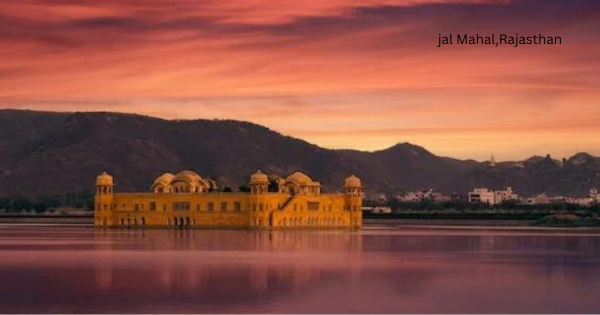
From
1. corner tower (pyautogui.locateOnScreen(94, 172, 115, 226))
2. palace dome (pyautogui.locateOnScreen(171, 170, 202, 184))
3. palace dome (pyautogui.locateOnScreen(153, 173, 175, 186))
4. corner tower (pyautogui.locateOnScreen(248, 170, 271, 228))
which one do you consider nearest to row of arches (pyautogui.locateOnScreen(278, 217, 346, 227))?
corner tower (pyautogui.locateOnScreen(248, 170, 271, 228))

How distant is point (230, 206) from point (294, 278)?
65719mm

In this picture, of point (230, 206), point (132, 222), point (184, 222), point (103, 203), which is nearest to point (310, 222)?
point (230, 206)

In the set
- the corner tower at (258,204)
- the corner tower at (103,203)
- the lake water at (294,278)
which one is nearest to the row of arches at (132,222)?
the corner tower at (103,203)

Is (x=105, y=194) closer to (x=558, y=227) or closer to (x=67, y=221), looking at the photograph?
(x=67, y=221)

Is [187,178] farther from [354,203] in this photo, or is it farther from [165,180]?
[354,203]

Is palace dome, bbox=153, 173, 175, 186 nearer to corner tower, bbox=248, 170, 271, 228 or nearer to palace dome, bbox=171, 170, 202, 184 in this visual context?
palace dome, bbox=171, 170, 202, 184

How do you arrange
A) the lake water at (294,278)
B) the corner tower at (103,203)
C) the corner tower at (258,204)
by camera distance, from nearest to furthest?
1. the lake water at (294,278)
2. the corner tower at (258,204)
3. the corner tower at (103,203)

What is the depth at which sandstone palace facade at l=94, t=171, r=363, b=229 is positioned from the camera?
390 feet

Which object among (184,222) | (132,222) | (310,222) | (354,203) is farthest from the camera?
(354,203)

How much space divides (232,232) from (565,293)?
214 ft

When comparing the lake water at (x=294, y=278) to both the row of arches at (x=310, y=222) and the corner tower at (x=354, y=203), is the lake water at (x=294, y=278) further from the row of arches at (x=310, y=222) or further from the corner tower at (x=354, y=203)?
the corner tower at (x=354, y=203)

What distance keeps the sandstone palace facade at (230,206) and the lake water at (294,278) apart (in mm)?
31994

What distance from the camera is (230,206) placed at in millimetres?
119438

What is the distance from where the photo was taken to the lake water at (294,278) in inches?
1722
